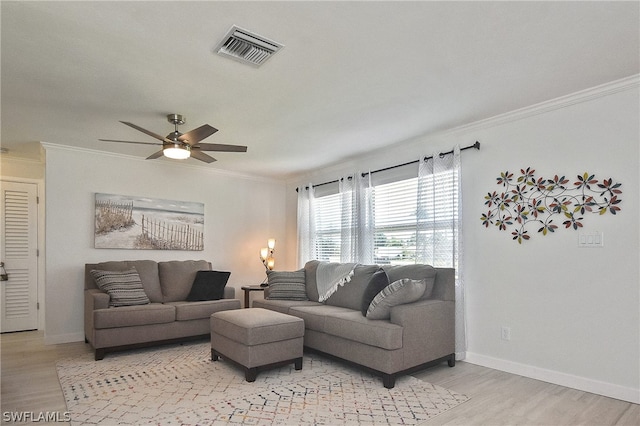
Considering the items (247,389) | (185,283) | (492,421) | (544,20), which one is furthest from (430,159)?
(185,283)

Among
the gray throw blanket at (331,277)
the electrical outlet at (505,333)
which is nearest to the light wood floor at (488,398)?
the electrical outlet at (505,333)

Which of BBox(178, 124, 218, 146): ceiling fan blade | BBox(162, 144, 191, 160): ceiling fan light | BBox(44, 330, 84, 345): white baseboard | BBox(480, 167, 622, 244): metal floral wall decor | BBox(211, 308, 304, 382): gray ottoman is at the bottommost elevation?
BBox(44, 330, 84, 345): white baseboard

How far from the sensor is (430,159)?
4477 mm

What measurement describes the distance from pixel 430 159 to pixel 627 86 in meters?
1.86

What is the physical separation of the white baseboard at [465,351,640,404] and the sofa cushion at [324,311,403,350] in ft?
3.68

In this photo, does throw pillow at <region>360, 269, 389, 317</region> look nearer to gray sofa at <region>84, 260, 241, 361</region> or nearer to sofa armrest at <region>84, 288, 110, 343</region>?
gray sofa at <region>84, 260, 241, 361</region>

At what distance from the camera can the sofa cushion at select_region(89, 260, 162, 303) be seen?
4.85 m

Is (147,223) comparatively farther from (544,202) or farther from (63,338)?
(544,202)

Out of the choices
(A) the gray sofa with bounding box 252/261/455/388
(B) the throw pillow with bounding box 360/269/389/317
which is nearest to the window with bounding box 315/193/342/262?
(A) the gray sofa with bounding box 252/261/455/388

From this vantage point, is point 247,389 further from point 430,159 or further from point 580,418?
point 430,159

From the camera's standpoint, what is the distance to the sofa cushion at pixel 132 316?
407 centimetres

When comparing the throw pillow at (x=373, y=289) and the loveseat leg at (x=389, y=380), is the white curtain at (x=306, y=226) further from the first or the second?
the loveseat leg at (x=389, y=380)

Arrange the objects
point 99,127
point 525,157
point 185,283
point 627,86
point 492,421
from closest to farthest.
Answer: point 492,421 → point 627,86 → point 525,157 → point 99,127 → point 185,283

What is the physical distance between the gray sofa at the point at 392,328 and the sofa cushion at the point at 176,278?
155 centimetres
